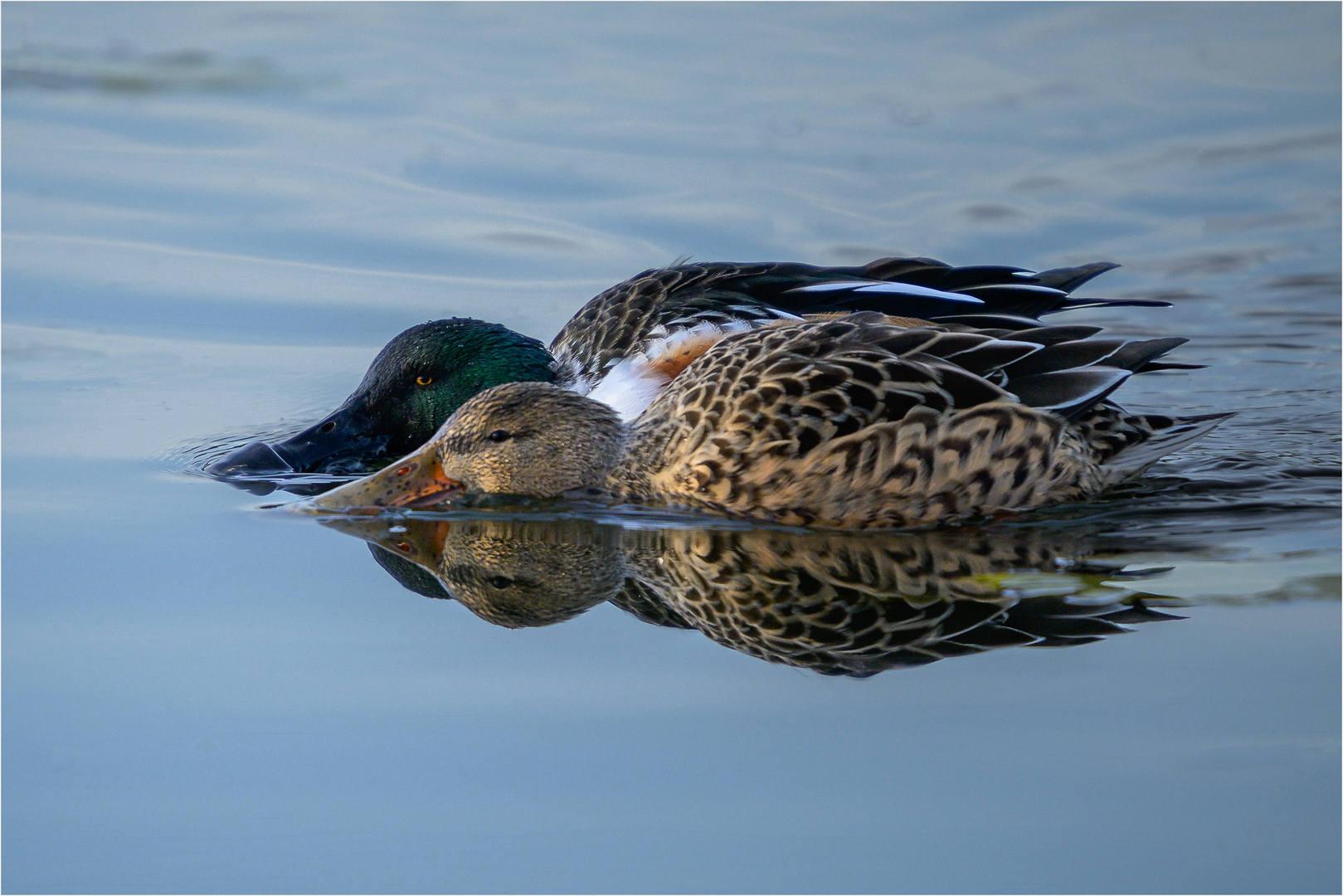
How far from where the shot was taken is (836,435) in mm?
6480

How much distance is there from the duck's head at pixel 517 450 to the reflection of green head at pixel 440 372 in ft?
3.54

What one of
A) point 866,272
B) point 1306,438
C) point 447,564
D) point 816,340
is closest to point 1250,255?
point 1306,438

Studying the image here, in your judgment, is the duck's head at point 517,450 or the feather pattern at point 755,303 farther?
the feather pattern at point 755,303

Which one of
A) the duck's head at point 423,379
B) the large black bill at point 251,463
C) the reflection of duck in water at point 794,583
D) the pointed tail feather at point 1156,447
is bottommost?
the reflection of duck in water at point 794,583

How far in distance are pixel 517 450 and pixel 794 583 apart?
1783 mm

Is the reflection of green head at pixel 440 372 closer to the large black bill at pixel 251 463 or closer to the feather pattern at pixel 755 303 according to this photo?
the feather pattern at pixel 755 303

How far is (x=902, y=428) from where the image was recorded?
6438 mm

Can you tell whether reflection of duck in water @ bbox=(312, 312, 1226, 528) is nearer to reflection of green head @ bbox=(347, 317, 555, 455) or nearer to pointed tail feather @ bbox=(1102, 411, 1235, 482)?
pointed tail feather @ bbox=(1102, 411, 1235, 482)

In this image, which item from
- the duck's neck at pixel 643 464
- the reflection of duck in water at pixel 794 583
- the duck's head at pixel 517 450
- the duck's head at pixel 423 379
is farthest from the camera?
the duck's head at pixel 423 379

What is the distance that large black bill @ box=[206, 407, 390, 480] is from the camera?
24.7 feet

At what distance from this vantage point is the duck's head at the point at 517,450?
7051 mm

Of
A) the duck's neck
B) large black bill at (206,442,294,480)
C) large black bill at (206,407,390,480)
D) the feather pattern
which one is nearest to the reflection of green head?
large black bill at (206,407,390,480)

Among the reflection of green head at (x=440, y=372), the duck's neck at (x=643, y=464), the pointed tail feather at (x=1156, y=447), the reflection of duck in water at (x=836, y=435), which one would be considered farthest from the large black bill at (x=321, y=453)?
the pointed tail feather at (x=1156, y=447)

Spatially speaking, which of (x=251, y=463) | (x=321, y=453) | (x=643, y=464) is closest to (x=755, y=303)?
(x=643, y=464)
